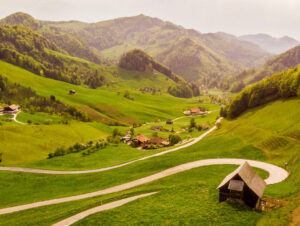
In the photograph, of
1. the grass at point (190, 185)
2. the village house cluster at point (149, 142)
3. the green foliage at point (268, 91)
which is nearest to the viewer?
the grass at point (190, 185)

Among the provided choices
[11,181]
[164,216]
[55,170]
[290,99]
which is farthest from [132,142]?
[164,216]

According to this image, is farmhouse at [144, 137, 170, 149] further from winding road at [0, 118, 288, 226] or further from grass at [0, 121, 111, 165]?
winding road at [0, 118, 288, 226]

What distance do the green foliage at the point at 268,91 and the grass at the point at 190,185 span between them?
504cm

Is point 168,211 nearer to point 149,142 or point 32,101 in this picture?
point 149,142

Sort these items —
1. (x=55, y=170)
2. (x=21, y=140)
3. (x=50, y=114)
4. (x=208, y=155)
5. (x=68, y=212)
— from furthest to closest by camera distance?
(x=50, y=114)
(x=21, y=140)
(x=55, y=170)
(x=208, y=155)
(x=68, y=212)

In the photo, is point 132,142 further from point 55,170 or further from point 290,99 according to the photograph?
point 290,99

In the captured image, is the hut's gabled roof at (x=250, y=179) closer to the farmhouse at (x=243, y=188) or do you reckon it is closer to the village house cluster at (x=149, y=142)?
the farmhouse at (x=243, y=188)

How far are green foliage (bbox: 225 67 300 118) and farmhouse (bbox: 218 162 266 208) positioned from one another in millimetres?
61071

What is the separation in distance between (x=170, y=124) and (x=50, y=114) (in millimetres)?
94510

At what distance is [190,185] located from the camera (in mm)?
37719

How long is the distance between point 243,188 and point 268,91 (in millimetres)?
74685

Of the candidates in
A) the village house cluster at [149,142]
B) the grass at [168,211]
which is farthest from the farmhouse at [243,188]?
the village house cluster at [149,142]

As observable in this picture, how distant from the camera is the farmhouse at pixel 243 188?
27.6m

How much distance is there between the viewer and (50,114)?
508 feet
